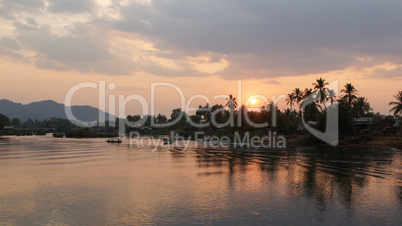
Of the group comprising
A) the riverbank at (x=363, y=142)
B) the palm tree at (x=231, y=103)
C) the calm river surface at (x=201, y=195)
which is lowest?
the calm river surface at (x=201, y=195)

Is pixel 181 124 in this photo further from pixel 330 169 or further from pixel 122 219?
pixel 122 219

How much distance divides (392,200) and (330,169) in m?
16.6

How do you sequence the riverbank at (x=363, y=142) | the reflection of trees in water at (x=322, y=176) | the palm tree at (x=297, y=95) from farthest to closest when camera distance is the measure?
the palm tree at (x=297, y=95) → the riverbank at (x=363, y=142) → the reflection of trees in water at (x=322, y=176)

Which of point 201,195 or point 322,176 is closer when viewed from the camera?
point 201,195

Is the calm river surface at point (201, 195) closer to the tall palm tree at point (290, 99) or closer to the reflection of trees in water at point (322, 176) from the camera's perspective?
the reflection of trees in water at point (322, 176)

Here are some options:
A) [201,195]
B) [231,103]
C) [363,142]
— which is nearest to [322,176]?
[201,195]

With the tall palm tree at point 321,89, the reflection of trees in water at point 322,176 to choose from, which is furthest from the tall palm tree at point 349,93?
the reflection of trees in water at point 322,176

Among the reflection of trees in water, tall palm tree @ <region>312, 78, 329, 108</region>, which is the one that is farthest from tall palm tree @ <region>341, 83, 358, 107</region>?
the reflection of trees in water

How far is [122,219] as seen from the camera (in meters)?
21.0

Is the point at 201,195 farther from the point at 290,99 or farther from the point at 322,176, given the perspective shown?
the point at 290,99

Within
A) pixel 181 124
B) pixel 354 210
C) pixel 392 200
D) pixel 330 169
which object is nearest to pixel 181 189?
pixel 354 210

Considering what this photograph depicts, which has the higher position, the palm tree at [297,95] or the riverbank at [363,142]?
the palm tree at [297,95]

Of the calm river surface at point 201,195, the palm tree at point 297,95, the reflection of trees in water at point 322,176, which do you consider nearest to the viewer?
the calm river surface at point 201,195

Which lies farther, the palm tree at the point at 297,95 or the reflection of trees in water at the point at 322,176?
the palm tree at the point at 297,95
